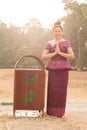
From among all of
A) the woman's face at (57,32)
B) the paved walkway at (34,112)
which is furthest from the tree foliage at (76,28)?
the woman's face at (57,32)

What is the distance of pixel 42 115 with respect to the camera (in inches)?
293

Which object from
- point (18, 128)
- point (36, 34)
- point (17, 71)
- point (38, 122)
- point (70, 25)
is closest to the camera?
point (18, 128)

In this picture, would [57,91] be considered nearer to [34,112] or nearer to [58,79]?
[58,79]

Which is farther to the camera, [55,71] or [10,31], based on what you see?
[10,31]

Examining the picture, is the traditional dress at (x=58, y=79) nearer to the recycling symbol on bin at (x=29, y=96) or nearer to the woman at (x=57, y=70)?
the woman at (x=57, y=70)

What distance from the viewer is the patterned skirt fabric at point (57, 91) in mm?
7516

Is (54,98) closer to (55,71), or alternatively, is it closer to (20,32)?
(55,71)

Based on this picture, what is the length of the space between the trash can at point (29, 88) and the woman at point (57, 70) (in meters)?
0.22

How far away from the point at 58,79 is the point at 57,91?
233 millimetres

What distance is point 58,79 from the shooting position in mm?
7527

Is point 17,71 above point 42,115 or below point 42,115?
above

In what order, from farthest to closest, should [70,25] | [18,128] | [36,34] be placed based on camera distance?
[36,34], [70,25], [18,128]

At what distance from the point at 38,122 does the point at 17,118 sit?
52 centimetres

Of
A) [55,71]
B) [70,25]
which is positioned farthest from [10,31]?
[55,71]
